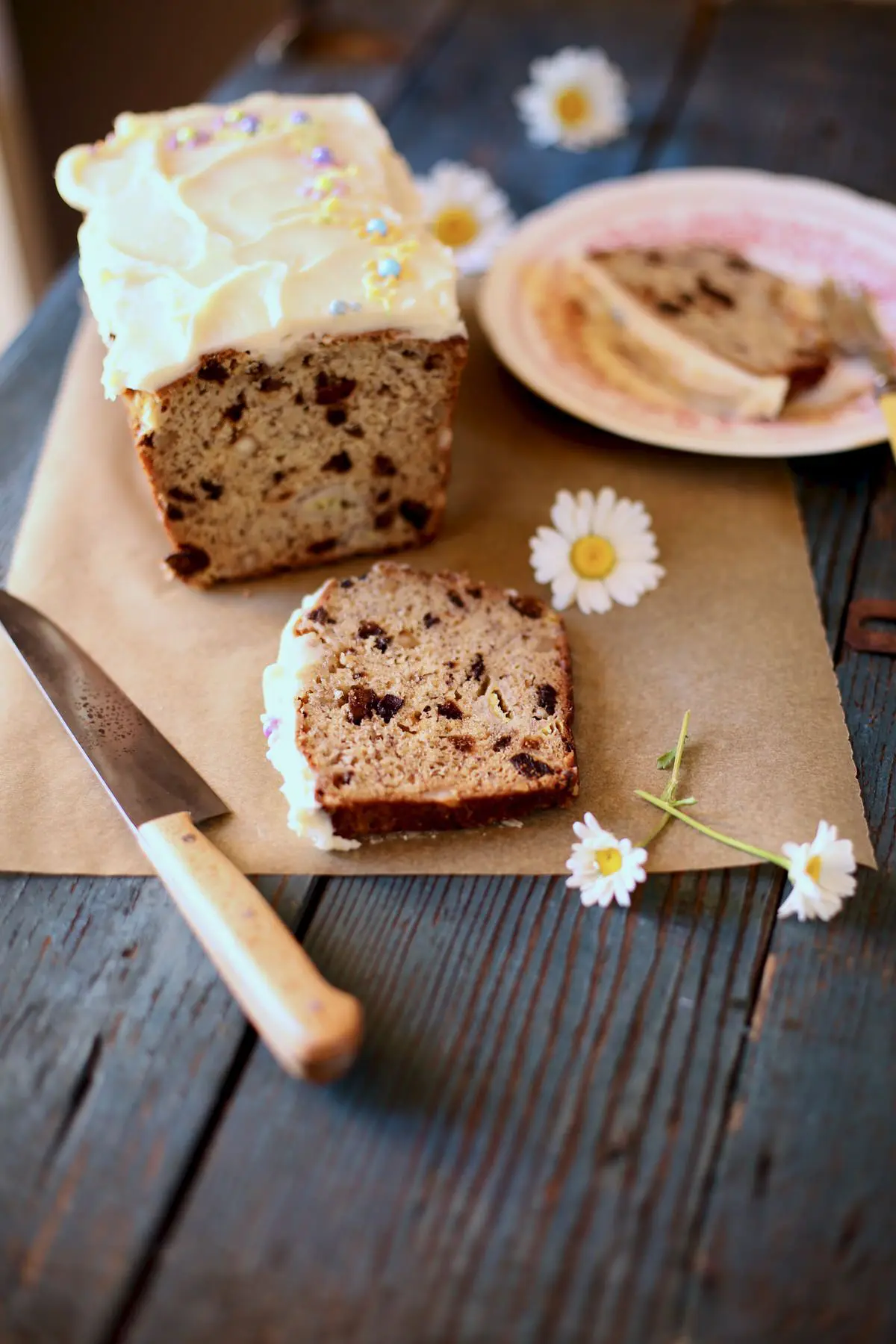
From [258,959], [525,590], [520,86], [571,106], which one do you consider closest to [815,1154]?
[258,959]

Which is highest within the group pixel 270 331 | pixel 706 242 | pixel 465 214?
pixel 270 331

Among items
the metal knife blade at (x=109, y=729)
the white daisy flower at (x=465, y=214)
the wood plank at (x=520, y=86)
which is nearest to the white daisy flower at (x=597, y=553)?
the metal knife blade at (x=109, y=729)

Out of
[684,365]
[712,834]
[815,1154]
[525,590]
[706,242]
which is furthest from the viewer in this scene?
[706,242]

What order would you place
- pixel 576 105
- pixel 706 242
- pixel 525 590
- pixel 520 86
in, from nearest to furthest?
pixel 525 590 → pixel 706 242 → pixel 576 105 → pixel 520 86

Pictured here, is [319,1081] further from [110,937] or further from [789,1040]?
[789,1040]

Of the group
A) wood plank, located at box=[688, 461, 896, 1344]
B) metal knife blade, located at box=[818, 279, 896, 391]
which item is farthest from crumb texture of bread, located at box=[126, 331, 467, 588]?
wood plank, located at box=[688, 461, 896, 1344]

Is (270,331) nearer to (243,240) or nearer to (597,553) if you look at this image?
(243,240)

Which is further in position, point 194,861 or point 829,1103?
point 194,861
